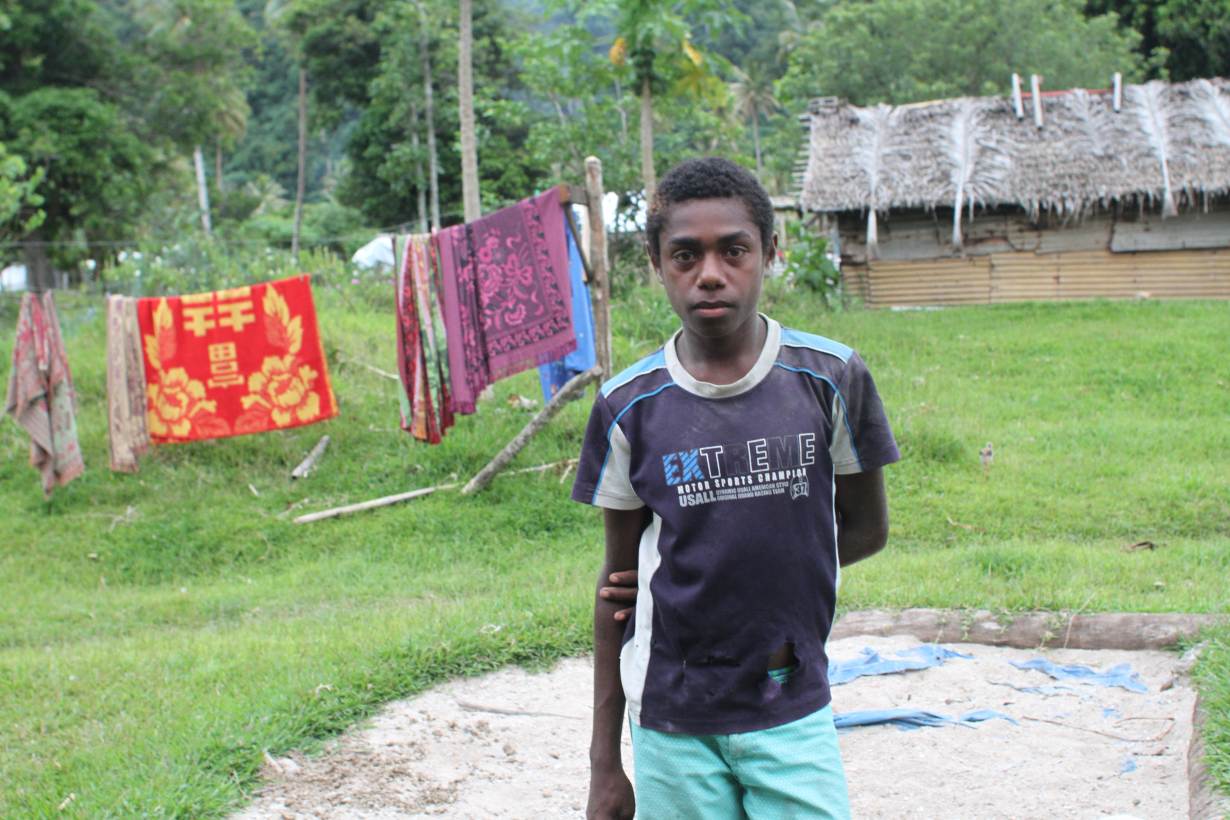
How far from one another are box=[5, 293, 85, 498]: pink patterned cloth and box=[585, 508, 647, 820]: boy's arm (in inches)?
284

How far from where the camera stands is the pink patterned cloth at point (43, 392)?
8.19 metres

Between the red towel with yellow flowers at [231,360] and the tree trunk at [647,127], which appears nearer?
the red towel with yellow flowers at [231,360]

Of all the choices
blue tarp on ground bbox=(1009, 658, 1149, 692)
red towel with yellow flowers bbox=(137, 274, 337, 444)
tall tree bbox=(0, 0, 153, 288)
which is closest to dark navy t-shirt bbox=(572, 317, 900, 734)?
blue tarp on ground bbox=(1009, 658, 1149, 692)

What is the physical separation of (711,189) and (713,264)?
0.14m

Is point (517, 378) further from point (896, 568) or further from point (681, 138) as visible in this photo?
point (681, 138)

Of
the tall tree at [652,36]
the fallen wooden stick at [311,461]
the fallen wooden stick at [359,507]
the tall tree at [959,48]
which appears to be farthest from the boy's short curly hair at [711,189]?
the tall tree at [959,48]

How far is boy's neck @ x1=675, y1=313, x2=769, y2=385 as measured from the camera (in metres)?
2.00

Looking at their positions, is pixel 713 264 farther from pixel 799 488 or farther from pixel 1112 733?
pixel 1112 733

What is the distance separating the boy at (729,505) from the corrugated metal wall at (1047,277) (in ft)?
43.2

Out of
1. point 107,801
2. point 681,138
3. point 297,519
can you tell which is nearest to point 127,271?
point 297,519

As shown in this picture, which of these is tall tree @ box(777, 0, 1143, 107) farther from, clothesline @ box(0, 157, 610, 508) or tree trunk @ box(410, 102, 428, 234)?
clothesline @ box(0, 157, 610, 508)

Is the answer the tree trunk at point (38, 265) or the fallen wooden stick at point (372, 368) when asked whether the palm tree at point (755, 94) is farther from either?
the fallen wooden stick at point (372, 368)

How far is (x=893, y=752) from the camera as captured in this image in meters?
3.84

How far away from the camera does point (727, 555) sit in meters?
1.93
